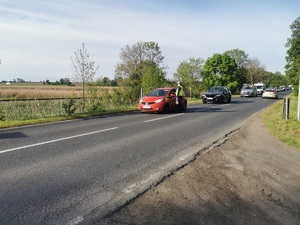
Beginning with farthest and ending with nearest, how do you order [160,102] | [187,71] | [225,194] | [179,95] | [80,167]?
1. [187,71]
2. [179,95]
3. [160,102]
4. [80,167]
5. [225,194]

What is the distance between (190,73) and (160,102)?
38557 millimetres

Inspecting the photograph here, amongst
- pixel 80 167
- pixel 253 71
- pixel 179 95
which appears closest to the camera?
pixel 80 167

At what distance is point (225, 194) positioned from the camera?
14.5 ft

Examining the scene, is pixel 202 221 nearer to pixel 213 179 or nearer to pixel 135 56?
pixel 213 179

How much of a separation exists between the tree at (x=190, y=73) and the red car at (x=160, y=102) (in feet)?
109

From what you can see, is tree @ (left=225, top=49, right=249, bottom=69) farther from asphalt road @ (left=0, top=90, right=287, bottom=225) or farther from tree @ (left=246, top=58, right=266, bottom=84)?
asphalt road @ (left=0, top=90, right=287, bottom=225)

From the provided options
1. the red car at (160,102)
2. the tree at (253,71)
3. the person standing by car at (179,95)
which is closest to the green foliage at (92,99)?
the red car at (160,102)

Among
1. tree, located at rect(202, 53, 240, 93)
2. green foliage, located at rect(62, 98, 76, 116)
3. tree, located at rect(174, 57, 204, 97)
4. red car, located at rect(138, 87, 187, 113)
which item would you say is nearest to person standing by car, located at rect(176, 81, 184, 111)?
red car, located at rect(138, 87, 187, 113)

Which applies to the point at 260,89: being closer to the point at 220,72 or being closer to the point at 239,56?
the point at 220,72

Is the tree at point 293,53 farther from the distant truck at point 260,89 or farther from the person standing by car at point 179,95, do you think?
the person standing by car at point 179,95

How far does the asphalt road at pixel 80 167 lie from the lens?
3836mm

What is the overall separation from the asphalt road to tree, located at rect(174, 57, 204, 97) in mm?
42340

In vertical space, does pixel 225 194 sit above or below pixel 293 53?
below

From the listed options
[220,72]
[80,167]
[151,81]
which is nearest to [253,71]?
[220,72]
